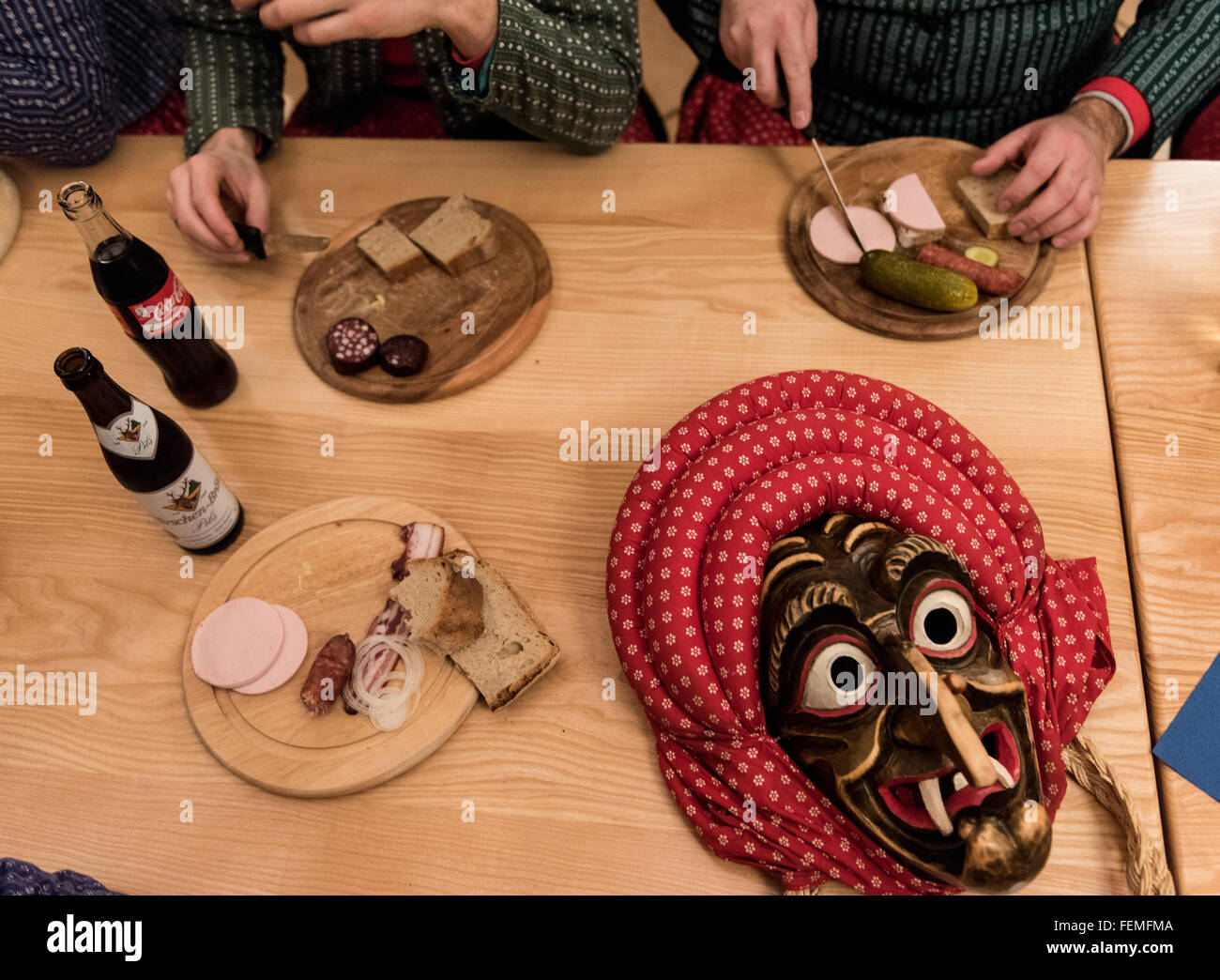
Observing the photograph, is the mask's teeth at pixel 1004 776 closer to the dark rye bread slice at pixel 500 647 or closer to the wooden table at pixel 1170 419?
the wooden table at pixel 1170 419

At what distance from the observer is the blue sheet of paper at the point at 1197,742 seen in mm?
1071

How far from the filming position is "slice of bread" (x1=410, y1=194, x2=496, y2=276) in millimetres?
1420

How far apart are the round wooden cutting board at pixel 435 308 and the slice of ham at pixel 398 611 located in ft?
0.82

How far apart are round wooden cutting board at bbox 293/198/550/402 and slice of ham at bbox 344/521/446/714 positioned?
0.25m

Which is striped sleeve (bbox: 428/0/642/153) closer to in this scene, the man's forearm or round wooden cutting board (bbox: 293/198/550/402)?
round wooden cutting board (bbox: 293/198/550/402)

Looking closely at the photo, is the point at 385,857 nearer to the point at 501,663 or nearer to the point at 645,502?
the point at 501,663

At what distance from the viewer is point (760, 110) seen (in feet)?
6.41

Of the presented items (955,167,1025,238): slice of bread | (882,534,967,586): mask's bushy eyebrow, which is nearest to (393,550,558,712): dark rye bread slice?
(882,534,967,586): mask's bushy eyebrow

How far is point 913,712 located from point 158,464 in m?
1.00

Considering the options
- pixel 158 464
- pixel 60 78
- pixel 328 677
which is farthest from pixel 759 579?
pixel 60 78

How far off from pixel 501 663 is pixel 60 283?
3.55 ft

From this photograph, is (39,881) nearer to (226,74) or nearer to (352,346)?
(352,346)

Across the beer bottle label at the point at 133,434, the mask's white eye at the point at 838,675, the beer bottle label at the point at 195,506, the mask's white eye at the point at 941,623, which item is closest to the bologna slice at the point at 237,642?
the beer bottle label at the point at 195,506
